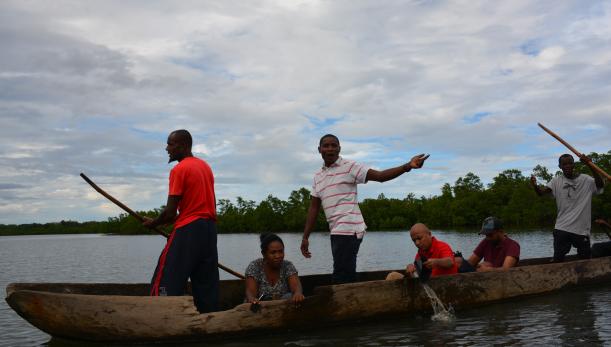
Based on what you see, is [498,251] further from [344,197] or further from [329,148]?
[329,148]

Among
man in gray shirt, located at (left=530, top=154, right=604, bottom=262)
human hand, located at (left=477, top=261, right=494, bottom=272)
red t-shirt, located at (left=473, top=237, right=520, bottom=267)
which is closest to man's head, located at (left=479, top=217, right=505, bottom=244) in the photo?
red t-shirt, located at (left=473, top=237, right=520, bottom=267)

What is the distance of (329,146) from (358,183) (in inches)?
22.1

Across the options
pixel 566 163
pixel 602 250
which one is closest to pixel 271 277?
pixel 566 163

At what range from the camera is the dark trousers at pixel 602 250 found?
32.2 ft

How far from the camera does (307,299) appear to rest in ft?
20.8

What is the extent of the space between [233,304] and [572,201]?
18.3 feet

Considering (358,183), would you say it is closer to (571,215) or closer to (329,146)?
(329,146)

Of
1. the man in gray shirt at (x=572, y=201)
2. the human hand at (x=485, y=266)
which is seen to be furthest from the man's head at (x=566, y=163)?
the human hand at (x=485, y=266)

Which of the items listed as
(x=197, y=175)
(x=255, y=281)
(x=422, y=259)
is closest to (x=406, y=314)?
(x=422, y=259)

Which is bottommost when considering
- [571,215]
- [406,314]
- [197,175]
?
[406,314]

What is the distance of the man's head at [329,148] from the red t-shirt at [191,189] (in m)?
1.52

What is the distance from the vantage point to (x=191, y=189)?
18.4ft

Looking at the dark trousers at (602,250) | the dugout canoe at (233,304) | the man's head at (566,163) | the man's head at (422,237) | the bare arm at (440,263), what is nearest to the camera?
the dugout canoe at (233,304)

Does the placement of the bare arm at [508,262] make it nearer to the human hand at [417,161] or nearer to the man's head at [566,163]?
the man's head at [566,163]
